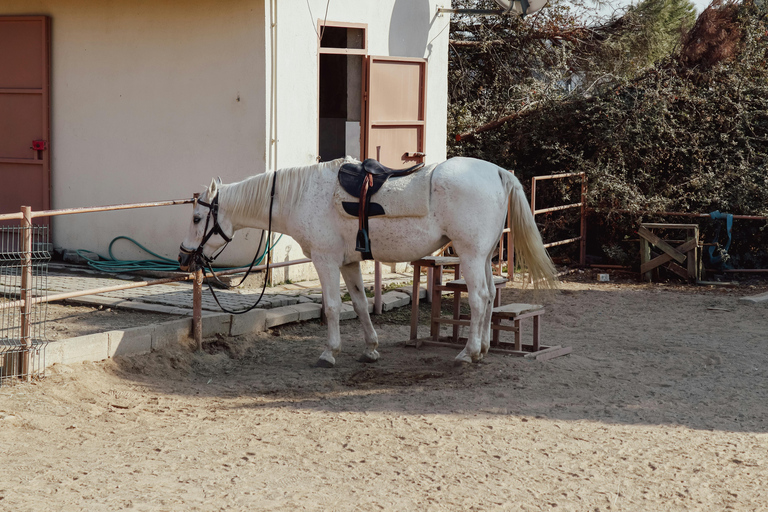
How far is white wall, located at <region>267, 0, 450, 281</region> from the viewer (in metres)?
8.34

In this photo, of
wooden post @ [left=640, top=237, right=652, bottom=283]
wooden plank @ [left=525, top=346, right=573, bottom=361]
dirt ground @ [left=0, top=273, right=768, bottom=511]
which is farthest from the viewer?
wooden post @ [left=640, top=237, right=652, bottom=283]

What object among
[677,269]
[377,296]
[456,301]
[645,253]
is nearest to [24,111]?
[377,296]

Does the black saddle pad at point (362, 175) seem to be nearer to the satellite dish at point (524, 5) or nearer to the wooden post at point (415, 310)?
the wooden post at point (415, 310)

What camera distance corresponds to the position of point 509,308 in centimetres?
652

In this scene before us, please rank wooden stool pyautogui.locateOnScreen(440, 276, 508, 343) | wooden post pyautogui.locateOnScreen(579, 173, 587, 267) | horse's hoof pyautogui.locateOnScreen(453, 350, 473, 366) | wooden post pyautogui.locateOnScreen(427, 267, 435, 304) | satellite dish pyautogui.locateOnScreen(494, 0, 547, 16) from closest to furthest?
horse's hoof pyautogui.locateOnScreen(453, 350, 473, 366) < wooden stool pyautogui.locateOnScreen(440, 276, 508, 343) < wooden post pyautogui.locateOnScreen(427, 267, 435, 304) < satellite dish pyautogui.locateOnScreen(494, 0, 547, 16) < wooden post pyautogui.locateOnScreen(579, 173, 587, 267)

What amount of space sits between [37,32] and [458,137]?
5.92 metres

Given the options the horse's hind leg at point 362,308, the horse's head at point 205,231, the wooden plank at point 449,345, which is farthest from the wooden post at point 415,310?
the horse's head at point 205,231

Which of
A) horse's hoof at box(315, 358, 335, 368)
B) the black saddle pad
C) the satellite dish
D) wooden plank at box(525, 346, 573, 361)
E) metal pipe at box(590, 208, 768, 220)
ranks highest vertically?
the satellite dish

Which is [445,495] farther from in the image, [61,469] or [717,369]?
[717,369]

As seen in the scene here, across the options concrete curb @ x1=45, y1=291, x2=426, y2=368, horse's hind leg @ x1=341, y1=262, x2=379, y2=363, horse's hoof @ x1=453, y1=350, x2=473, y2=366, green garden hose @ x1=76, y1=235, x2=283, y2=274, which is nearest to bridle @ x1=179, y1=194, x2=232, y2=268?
concrete curb @ x1=45, y1=291, x2=426, y2=368

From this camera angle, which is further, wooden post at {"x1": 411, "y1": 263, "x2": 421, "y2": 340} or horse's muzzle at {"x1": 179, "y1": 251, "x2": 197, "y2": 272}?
wooden post at {"x1": 411, "y1": 263, "x2": 421, "y2": 340}

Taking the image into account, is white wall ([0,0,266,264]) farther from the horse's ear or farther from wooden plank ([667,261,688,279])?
wooden plank ([667,261,688,279])

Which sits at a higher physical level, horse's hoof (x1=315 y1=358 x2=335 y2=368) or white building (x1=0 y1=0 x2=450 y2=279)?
white building (x1=0 y1=0 x2=450 y2=279)

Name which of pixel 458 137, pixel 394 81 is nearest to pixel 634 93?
pixel 458 137
